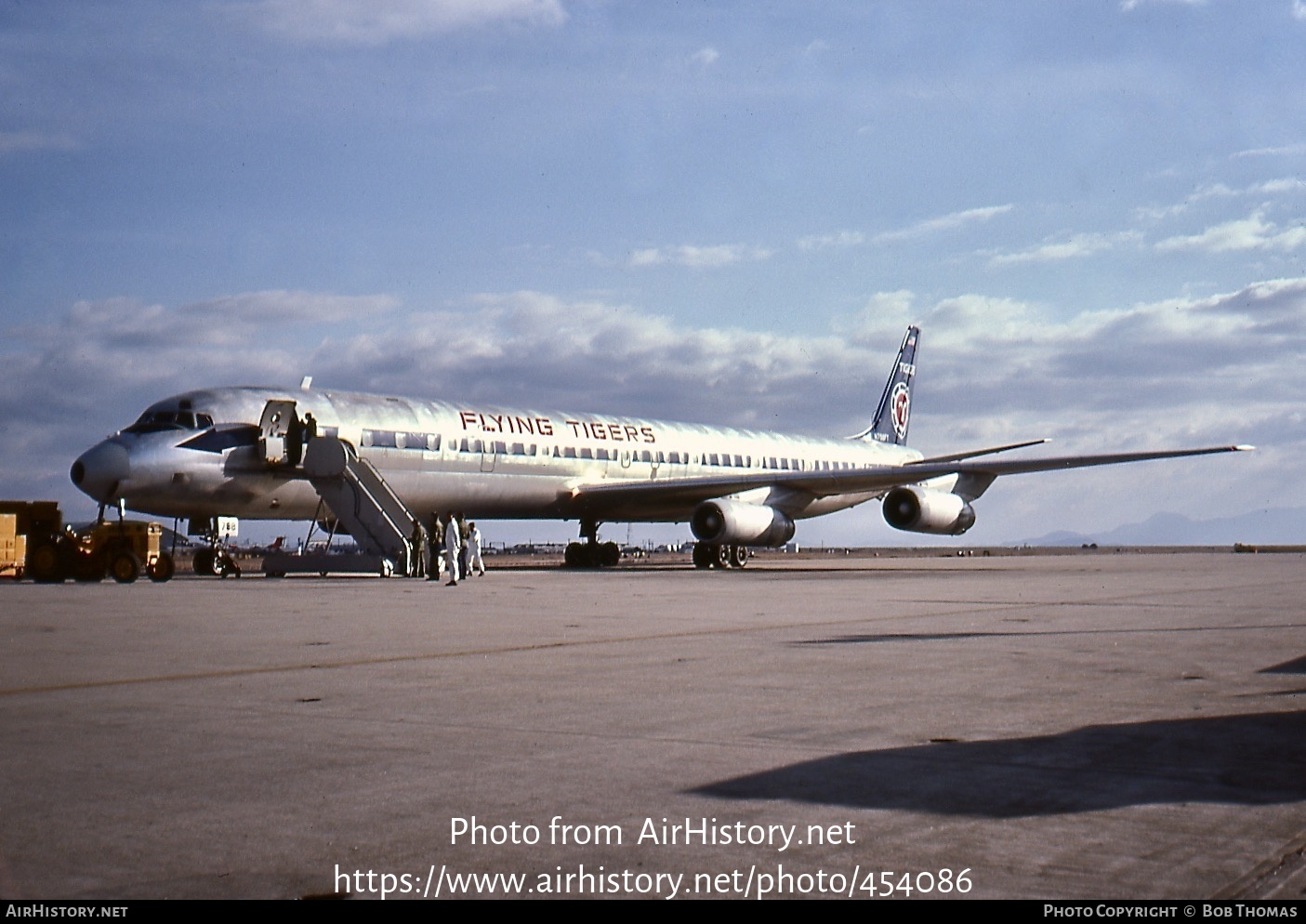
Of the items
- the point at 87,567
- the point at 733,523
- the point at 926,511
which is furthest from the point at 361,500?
the point at 926,511

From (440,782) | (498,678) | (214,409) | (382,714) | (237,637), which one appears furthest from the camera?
(214,409)

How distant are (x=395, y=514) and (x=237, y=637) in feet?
51.3

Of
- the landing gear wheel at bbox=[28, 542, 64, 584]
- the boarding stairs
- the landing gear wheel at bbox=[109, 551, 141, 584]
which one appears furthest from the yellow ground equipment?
the boarding stairs

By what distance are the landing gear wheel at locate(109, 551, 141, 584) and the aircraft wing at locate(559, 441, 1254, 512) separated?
1281 cm

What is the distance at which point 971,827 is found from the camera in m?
3.96

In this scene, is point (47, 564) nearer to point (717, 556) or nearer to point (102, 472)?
point (102, 472)

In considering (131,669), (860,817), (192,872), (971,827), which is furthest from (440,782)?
(131,669)

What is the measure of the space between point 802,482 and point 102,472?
18.1 metres

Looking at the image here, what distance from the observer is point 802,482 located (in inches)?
1358

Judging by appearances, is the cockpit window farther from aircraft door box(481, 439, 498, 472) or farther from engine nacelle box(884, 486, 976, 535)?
engine nacelle box(884, 486, 976, 535)

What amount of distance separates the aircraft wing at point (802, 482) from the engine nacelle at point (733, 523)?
832 millimetres

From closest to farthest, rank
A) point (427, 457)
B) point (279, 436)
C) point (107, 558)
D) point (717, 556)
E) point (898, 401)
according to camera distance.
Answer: point (107, 558) < point (279, 436) < point (427, 457) < point (717, 556) < point (898, 401)

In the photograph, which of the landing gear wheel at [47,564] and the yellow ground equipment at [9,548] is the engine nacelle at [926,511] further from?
the yellow ground equipment at [9,548]

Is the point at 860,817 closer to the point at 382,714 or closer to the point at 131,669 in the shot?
the point at 382,714
